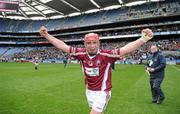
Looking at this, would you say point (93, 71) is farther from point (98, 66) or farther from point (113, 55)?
point (113, 55)

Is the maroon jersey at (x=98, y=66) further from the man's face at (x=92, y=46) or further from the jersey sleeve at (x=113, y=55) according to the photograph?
the man's face at (x=92, y=46)

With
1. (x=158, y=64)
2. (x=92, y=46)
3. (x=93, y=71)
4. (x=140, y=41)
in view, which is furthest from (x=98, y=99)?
(x=158, y=64)

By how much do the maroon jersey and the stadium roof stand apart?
6246cm

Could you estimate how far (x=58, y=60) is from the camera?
71.3 meters

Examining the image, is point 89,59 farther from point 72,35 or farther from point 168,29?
point 72,35

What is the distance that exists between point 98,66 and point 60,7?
235 ft

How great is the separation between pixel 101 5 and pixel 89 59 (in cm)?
6981

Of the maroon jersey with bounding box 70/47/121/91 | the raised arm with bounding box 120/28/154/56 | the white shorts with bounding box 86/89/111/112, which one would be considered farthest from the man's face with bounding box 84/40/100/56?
the white shorts with bounding box 86/89/111/112

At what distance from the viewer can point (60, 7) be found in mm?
75188

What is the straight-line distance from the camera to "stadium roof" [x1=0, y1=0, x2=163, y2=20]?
2736 inches

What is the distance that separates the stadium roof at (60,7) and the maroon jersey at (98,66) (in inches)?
2459

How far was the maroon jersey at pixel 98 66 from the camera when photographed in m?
5.41

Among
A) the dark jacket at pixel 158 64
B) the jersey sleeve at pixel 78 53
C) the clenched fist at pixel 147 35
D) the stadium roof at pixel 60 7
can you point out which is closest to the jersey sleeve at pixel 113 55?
the jersey sleeve at pixel 78 53

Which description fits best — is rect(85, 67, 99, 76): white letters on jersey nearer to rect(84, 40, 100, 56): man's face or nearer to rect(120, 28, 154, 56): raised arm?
rect(84, 40, 100, 56): man's face
